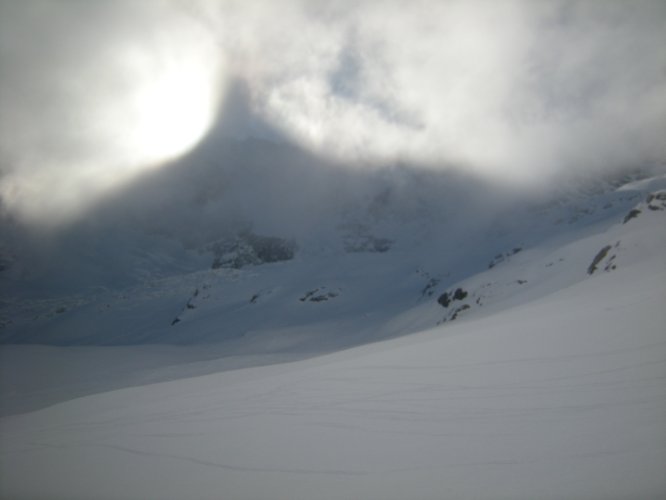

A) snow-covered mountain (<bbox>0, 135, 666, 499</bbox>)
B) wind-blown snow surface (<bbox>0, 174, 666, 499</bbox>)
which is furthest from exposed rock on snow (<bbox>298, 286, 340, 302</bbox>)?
wind-blown snow surface (<bbox>0, 174, 666, 499</bbox>)

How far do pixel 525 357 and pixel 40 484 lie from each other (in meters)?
6.45

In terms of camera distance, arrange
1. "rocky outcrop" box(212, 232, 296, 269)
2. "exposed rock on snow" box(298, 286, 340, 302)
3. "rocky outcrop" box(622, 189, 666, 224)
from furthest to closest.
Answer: "rocky outcrop" box(212, 232, 296, 269) < "exposed rock on snow" box(298, 286, 340, 302) < "rocky outcrop" box(622, 189, 666, 224)

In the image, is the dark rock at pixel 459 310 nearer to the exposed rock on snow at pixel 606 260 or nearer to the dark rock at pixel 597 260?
the dark rock at pixel 597 260

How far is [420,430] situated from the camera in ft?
13.4

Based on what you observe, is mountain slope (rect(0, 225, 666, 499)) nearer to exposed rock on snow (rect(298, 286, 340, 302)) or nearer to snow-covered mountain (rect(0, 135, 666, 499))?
snow-covered mountain (rect(0, 135, 666, 499))

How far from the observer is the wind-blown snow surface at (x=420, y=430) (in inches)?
118

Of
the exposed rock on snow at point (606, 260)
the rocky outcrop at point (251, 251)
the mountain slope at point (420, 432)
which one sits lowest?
the mountain slope at point (420, 432)

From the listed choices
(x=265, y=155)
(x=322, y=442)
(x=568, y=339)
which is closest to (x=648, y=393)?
(x=568, y=339)

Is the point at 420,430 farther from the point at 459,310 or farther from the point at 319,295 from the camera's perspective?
the point at 319,295

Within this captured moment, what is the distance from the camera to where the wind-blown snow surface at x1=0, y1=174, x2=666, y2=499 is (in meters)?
3.01

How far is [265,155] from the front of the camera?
175625 mm

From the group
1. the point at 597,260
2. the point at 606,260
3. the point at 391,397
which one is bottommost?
the point at 391,397

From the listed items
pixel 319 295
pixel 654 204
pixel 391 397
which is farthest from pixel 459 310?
pixel 319 295

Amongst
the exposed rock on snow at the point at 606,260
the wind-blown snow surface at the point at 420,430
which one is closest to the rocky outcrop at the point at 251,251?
the exposed rock on snow at the point at 606,260
